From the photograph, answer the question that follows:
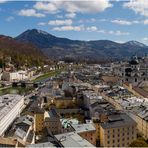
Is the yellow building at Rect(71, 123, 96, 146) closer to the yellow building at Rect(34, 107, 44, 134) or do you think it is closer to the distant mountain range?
the yellow building at Rect(34, 107, 44, 134)

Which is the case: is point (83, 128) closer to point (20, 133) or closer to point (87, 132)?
point (87, 132)

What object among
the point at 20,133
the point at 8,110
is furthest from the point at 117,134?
the point at 8,110

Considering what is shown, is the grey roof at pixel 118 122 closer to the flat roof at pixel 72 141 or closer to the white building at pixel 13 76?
the flat roof at pixel 72 141

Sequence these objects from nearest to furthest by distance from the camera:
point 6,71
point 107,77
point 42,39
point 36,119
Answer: point 36,119, point 107,77, point 6,71, point 42,39

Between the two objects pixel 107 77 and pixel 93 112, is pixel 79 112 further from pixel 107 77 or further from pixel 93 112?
pixel 107 77

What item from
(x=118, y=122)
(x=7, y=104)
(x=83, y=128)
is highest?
(x=118, y=122)


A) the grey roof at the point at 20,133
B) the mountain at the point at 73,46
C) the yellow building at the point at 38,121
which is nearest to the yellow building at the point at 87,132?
the grey roof at the point at 20,133

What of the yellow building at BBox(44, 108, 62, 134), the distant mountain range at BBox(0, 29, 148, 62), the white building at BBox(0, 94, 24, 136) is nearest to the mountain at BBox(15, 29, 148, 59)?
the distant mountain range at BBox(0, 29, 148, 62)

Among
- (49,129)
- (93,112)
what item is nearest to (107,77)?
(93,112)
